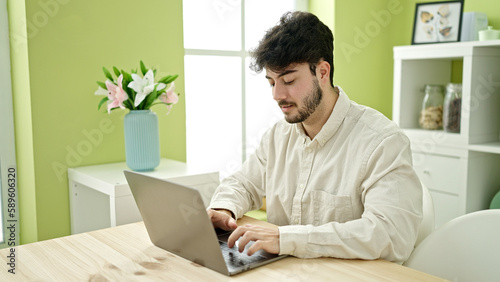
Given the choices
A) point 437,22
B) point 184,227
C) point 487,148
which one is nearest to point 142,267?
point 184,227

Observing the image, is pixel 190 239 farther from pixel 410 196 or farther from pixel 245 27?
pixel 245 27

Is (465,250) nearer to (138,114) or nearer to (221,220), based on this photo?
(221,220)

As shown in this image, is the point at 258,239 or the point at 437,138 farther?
the point at 437,138

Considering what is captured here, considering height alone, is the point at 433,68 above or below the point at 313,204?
above

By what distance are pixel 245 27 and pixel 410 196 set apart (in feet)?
6.32

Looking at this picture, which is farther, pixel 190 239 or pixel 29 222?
pixel 29 222

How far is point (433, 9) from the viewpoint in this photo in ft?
9.31

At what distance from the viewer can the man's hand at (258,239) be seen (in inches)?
42.0

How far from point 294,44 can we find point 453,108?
1.65m

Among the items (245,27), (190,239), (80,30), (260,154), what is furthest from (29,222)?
(245,27)

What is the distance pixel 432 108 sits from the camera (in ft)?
9.21

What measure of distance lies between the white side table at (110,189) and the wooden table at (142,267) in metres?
0.53

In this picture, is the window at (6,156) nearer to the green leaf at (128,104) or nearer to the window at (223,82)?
the green leaf at (128,104)

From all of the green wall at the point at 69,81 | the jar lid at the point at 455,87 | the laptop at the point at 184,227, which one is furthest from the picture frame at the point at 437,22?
the laptop at the point at 184,227
